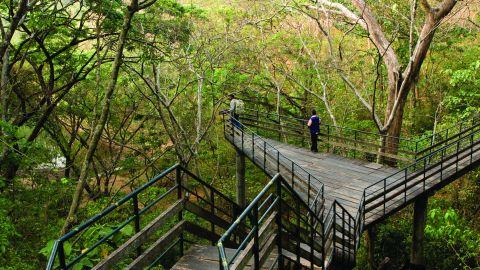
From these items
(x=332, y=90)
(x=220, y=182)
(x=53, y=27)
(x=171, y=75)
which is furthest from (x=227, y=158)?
(x=53, y=27)

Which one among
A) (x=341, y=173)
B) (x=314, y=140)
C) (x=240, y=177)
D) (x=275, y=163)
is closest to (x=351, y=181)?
(x=341, y=173)

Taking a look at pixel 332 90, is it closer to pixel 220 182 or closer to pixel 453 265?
pixel 220 182

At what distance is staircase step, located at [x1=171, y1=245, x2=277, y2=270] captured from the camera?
6.15 m

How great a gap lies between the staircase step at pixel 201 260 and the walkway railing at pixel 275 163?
3.90m

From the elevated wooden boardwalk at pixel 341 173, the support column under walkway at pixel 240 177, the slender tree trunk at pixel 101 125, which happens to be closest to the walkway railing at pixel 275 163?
the elevated wooden boardwalk at pixel 341 173

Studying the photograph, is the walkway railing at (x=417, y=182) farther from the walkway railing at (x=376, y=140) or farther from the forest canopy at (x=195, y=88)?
the forest canopy at (x=195, y=88)

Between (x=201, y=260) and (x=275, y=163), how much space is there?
26.5ft

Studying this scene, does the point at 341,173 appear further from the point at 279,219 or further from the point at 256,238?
the point at 256,238

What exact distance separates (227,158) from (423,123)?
525 inches

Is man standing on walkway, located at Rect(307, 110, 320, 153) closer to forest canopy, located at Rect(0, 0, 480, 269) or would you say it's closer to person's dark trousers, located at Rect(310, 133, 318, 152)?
person's dark trousers, located at Rect(310, 133, 318, 152)

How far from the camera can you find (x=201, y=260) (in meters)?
6.40

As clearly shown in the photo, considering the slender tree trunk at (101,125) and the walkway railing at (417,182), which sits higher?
the slender tree trunk at (101,125)

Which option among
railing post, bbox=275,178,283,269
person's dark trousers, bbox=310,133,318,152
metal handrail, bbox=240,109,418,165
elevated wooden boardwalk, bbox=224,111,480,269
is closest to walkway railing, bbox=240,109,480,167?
metal handrail, bbox=240,109,418,165

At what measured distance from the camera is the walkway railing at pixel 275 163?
11.7 metres
